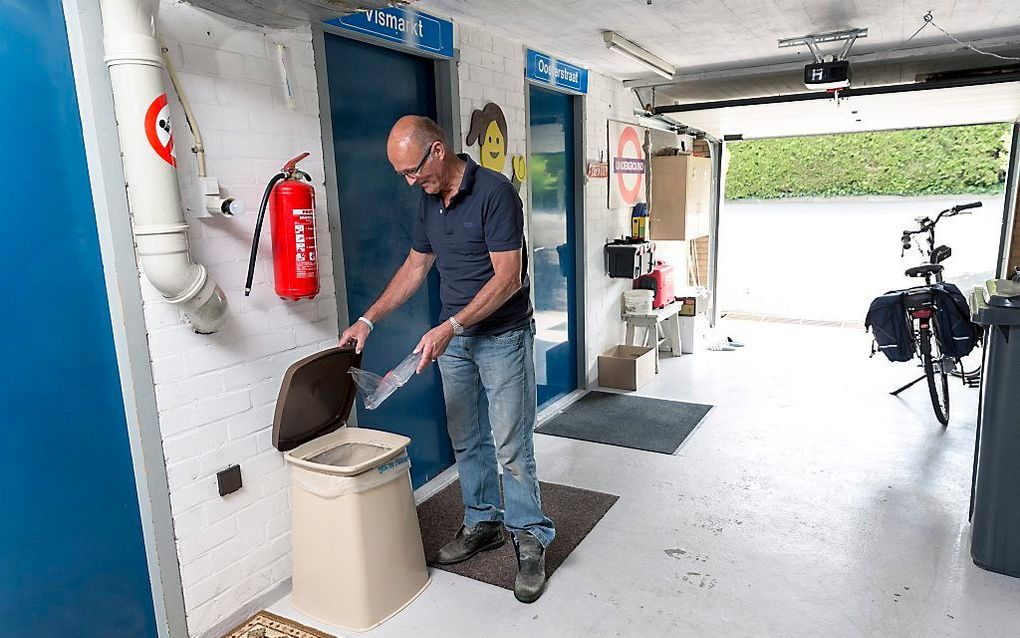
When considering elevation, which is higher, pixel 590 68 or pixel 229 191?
pixel 590 68

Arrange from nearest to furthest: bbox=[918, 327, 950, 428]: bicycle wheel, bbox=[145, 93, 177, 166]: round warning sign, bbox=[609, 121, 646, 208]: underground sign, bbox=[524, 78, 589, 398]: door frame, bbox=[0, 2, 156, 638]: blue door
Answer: bbox=[0, 2, 156, 638]: blue door
bbox=[145, 93, 177, 166]: round warning sign
bbox=[918, 327, 950, 428]: bicycle wheel
bbox=[524, 78, 589, 398]: door frame
bbox=[609, 121, 646, 208]: underground sign

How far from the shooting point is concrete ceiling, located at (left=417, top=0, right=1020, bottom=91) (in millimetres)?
3375

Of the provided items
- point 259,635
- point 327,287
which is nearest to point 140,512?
point 259,635

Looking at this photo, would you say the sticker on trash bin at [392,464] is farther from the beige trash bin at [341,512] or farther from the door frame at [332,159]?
the door frame at [332,159]

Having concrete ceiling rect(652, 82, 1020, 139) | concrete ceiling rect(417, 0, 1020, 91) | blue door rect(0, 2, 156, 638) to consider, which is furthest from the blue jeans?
concrete ceiling rect(652, 82, 1020, 139)

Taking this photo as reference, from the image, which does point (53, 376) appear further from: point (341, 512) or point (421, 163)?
point (421, 163)

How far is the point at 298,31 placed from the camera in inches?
98.3

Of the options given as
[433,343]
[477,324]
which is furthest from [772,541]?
A: [433,343]

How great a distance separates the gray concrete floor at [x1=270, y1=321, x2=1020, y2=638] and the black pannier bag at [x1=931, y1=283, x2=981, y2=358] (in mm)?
515

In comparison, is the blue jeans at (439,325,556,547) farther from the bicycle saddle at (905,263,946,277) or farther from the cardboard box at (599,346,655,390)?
the bicycle saddle at (905,263,946,277)

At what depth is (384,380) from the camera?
2.48 m

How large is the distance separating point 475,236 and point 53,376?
1370 millimetres

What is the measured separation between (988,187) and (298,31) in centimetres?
1415

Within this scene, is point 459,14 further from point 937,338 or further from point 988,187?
point 988,187
